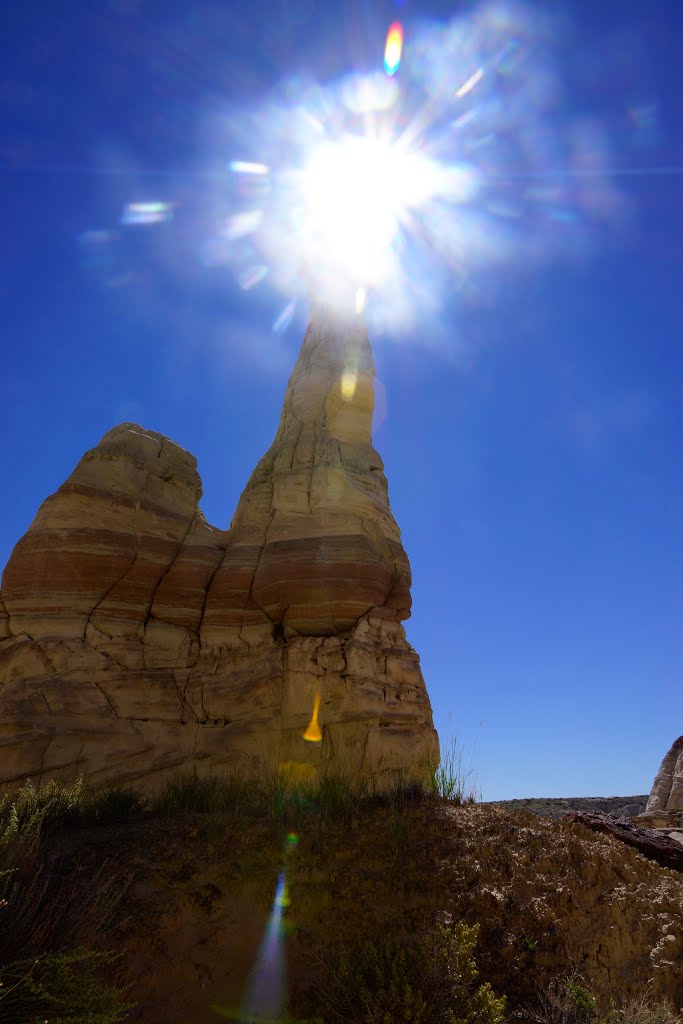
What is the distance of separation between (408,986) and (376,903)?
6.76 feet

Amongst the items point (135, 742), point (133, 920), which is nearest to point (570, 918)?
point (133, 920)

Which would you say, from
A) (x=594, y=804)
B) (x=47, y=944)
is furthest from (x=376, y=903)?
(x=594, y=804)

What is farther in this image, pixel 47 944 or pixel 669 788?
pixel 669 788

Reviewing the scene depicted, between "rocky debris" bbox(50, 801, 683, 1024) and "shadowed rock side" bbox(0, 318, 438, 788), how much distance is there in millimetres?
5324

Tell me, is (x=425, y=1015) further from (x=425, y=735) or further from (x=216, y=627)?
(x=216, y=627)

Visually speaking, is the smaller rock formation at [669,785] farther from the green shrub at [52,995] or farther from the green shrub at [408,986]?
the green shrub at [52,995]

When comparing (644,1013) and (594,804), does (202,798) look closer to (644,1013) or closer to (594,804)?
(644,1013)

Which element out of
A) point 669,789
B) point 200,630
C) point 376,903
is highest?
point 200,630

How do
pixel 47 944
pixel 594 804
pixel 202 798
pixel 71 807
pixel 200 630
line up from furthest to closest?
pixel 594 804 < pixel 200 630 < pixel 202 798 < pixel 71 807 < pixel 47 944

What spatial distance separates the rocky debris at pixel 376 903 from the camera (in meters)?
6.61

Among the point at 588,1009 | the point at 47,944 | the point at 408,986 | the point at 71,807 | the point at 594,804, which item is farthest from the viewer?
the point at 594,804

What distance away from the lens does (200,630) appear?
1689 centimetres

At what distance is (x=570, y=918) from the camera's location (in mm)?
7410

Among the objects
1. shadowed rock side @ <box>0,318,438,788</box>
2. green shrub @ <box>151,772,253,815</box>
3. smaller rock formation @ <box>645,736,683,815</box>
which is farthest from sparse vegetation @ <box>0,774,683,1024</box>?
smaller rock formation @ <box>645,736,683,815</box>
